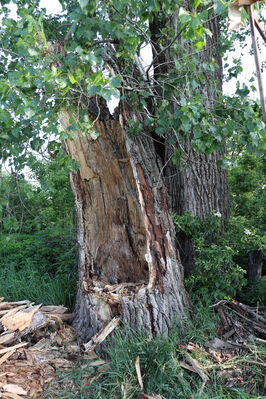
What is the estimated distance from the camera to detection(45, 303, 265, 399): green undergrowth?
2.69 m

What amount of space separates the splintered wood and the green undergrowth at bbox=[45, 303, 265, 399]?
0.16m

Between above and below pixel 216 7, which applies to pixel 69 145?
below

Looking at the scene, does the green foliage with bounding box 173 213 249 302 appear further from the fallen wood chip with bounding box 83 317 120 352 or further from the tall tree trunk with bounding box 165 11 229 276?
the fallen wood chip with bounding box 83 317 120 352

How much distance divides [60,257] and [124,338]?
217 cm

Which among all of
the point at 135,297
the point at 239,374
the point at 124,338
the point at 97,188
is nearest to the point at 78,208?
the point at 97,188

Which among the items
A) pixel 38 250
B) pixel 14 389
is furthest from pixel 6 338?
pixel 38 250

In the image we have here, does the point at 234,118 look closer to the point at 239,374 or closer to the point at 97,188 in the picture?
the point at 97,188

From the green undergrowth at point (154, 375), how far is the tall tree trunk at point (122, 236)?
10.3 inches

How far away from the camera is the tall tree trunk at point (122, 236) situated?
10.9 feet

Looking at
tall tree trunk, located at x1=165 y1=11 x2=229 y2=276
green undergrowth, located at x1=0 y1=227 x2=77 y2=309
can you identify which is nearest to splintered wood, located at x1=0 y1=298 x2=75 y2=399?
green undergrowth, located at x1=0 y1=227 x2=77 y2=309

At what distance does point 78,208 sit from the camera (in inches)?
147

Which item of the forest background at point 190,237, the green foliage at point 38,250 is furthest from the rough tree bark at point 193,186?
the green foliage at point 38,250

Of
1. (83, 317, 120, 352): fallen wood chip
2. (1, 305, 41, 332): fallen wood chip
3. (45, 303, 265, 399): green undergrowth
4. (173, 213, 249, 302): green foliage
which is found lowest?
(45, 303, 265, 399): green undergrowth

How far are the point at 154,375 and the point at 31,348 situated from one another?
1180 millimetres
